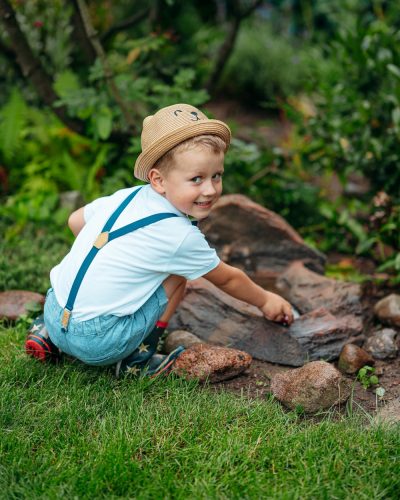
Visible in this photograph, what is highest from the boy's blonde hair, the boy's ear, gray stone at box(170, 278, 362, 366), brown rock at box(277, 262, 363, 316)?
the boy's blonde hair

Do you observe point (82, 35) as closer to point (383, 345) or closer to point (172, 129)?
point (172, 129)

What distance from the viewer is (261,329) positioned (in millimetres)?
3457

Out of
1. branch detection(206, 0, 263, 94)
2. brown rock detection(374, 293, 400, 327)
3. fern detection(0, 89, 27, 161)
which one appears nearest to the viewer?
brown rock detection(374, 293, 400, 327)

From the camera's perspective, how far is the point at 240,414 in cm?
279

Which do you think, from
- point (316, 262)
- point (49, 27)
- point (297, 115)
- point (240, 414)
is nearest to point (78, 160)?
point (49, 27)

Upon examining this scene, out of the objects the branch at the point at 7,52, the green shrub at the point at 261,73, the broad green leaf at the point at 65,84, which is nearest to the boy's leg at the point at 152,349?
the broad green leaf at the point at 65,84

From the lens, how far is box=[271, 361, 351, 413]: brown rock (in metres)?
2.82

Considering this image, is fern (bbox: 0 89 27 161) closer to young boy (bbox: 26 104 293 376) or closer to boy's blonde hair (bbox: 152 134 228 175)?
young boy (bbox: 26 104 293 376)

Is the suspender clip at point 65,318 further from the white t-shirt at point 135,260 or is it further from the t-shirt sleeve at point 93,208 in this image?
the t-shirt sleeve at point 93,208

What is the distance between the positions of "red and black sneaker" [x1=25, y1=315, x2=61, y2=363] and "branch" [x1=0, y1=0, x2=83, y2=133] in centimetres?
224

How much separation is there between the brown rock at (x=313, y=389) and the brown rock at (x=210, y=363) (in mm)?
263

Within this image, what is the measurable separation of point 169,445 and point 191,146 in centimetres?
127

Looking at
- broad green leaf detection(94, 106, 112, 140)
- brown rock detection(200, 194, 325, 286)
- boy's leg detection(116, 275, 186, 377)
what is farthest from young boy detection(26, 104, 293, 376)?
broad green leaf detection(94, 106, 112, 140)

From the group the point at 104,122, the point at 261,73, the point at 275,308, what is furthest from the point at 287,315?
the point at 261,73
